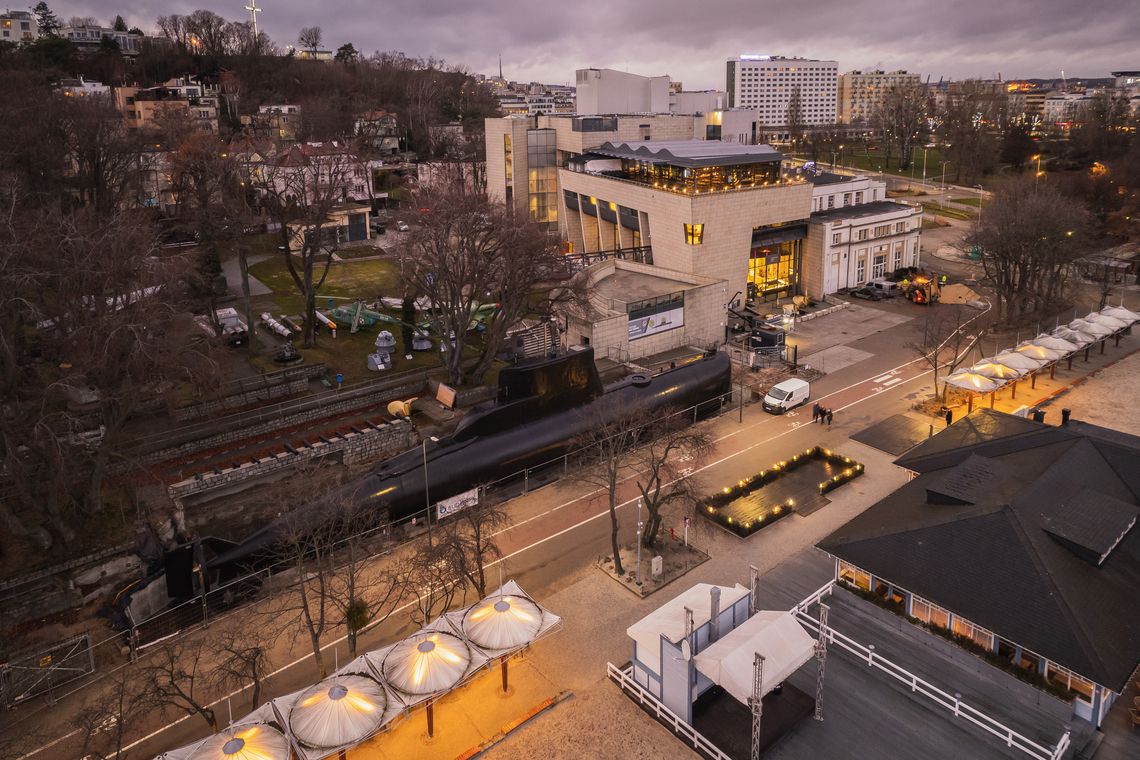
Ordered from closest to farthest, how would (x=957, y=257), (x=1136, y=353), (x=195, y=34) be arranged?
(x=1136, y=353)
(x=957, y=257)
(x=195, y=34)

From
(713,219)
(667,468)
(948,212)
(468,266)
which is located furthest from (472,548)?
(948,212)

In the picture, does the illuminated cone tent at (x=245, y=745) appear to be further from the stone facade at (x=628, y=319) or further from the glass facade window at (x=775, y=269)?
the glass facade window at (x=775, y=269)

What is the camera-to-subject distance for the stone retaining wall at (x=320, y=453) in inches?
1347

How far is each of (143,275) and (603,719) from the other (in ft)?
94.9

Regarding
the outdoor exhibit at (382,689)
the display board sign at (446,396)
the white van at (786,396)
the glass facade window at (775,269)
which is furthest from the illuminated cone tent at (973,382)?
the outdoor exhibit at (382,689)

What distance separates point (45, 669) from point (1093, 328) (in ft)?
186

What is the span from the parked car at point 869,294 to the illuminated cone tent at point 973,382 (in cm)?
2526

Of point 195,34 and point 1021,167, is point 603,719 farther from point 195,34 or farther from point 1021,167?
point 195,34

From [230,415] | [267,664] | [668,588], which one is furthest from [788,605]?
[230,415]

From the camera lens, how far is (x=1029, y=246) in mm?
52219

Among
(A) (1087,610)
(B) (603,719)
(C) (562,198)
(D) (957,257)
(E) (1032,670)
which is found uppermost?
(C) (562,198)

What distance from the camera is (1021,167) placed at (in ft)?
399

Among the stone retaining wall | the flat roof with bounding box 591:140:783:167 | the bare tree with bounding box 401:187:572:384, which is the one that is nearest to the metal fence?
the stone retaining wall

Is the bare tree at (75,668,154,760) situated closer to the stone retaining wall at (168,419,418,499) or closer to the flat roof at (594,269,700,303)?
the stone retaining wall at (168,419,418,499)
